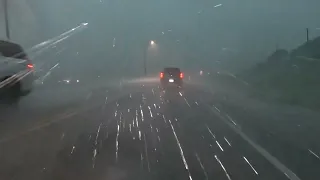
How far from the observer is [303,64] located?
36.2 m

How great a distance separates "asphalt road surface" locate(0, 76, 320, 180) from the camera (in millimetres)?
9797

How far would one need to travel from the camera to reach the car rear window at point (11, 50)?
18506 mm

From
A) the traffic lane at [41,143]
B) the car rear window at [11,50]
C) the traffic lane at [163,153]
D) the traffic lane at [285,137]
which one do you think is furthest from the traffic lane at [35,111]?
the traffic lane at [285,137]

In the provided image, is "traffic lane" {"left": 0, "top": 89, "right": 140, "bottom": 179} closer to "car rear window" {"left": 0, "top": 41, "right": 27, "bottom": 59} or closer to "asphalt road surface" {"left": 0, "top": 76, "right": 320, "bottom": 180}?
"asphalt road surface" {"left": 0, "top": 76, "right": 320, "bottom": 180}

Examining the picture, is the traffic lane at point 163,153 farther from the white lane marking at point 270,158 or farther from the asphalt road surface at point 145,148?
the white lane marking at point 270,158

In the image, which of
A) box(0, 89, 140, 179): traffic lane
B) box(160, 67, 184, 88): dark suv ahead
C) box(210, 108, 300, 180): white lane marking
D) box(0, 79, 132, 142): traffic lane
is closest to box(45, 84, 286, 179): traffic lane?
box(210, 108, 300, 180): white lane marking

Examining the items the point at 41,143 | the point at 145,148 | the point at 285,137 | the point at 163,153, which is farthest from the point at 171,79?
the point at 163,153

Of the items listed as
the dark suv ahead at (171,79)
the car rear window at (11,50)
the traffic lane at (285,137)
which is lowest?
the dark suv ahead at (171,79)

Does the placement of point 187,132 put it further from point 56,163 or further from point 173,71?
point 173,71

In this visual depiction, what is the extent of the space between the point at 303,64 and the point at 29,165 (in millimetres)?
28192

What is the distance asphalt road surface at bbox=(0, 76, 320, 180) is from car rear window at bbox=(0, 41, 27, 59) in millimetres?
1988

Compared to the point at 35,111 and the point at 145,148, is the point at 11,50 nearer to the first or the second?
the point at 35,111

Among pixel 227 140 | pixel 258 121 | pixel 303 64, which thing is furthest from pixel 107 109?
pixel 303 64

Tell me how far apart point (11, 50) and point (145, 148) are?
28.2 feet
